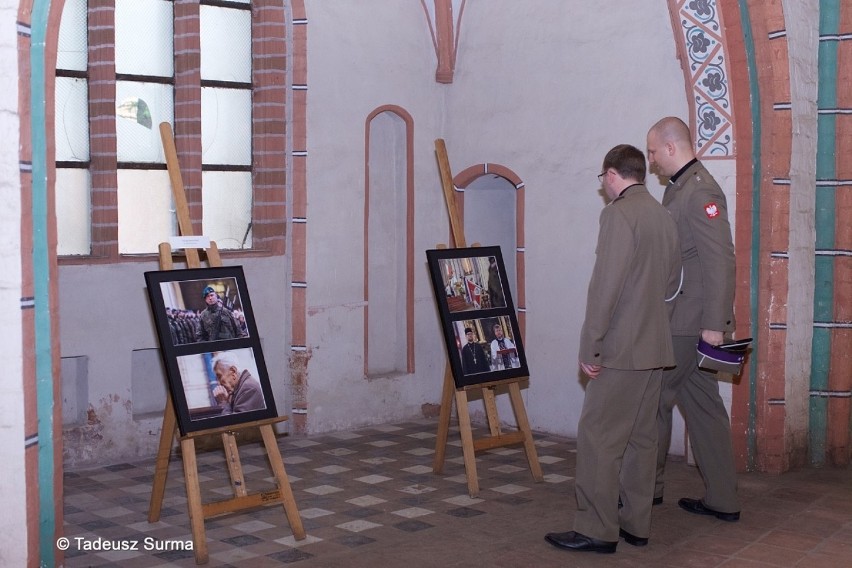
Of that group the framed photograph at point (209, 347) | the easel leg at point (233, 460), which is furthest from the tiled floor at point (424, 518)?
the framed photograph at point (209, 347)

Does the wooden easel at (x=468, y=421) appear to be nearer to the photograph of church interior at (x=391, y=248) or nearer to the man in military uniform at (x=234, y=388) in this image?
the photograph of church interior at (x=391, y=248)

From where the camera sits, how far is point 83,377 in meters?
7.12

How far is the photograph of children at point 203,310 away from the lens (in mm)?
5332

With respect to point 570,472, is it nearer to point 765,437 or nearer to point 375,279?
point 765,437

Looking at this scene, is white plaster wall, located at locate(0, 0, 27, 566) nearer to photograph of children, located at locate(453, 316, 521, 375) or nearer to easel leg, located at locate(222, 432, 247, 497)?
easel leg, located at locate(222, 432, 247, 497)

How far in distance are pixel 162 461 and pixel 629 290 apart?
2.56 metres

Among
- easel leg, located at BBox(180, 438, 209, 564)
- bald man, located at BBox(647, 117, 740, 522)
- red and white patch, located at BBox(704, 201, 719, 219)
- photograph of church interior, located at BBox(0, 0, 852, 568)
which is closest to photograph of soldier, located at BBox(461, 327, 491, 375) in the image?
photograph of church interior, located at BBox(0, 0, 852, 568)

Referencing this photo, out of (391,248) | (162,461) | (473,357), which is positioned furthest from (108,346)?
(391,248)

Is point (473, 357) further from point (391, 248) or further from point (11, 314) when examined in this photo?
point (11, 314)

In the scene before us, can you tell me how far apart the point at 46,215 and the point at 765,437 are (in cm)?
460

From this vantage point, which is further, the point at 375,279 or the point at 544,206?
the point at 375,279

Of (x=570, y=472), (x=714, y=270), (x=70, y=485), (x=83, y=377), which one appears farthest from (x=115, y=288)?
(x=714, y=270)

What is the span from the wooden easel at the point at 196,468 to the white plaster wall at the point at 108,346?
5.00 ft

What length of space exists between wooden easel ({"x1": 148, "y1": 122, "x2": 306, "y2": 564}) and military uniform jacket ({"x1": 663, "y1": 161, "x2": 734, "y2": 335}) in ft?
7.05
